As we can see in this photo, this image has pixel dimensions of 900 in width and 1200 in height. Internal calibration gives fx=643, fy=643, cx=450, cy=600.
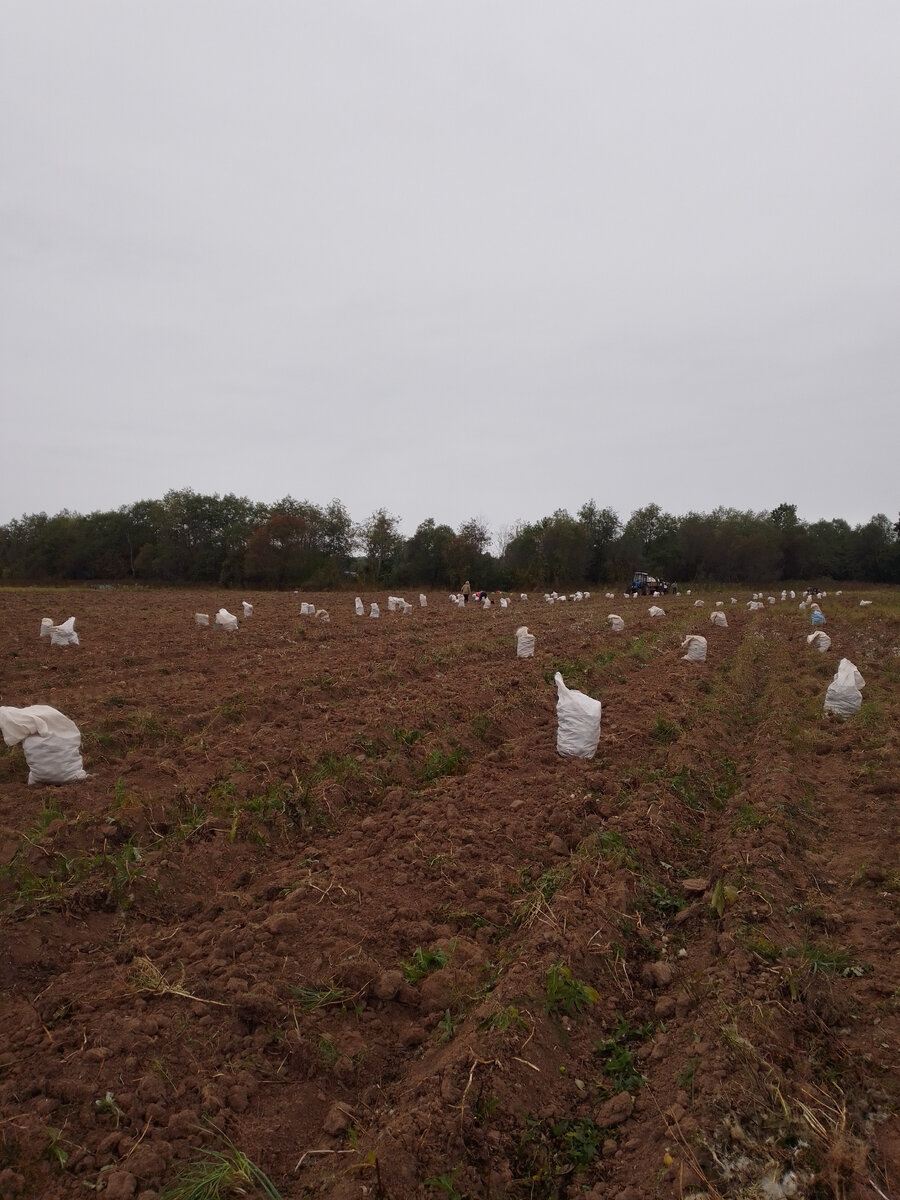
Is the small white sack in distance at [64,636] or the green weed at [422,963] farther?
the small white sack in distance at [64,636]

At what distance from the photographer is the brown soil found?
2430 millimetres

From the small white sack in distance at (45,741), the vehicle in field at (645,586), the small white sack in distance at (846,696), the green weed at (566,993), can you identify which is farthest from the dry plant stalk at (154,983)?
the vehicle in field at (645,586)

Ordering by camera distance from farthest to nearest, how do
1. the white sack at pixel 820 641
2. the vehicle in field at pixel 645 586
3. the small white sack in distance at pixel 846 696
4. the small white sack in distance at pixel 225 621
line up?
the vehicle in field at pixel 645 586
the small white sack in distance at pixel 225 621
the white sack at pixel 820 641
the small white sack in distance at pixel 846 696

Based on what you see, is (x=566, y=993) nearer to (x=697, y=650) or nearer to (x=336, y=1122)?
(x=336, y=1122)

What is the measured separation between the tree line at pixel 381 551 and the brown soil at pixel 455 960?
4287 centimetres

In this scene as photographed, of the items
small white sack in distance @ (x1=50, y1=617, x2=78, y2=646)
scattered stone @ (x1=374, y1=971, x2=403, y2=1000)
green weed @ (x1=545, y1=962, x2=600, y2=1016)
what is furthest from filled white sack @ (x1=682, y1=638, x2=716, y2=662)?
small white sack in distance @ (x1=50, y1=617, x2=78, y2=646)

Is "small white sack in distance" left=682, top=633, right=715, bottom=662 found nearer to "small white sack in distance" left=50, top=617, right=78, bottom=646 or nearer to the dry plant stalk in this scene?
the dry plant stalk

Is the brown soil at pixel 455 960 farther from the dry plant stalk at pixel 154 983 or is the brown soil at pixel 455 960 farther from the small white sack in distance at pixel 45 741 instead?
the small white sack in distance at pixel 45 741

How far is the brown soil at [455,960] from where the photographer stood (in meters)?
2.43

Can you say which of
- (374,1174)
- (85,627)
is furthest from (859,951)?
(85,627)

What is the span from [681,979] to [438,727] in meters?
4.33

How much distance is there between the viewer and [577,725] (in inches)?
251

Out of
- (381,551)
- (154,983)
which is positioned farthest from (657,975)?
(381,551)

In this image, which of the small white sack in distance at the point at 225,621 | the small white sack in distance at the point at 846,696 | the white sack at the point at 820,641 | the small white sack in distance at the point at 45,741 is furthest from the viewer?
the small white sack in distance at the point at 225,621
